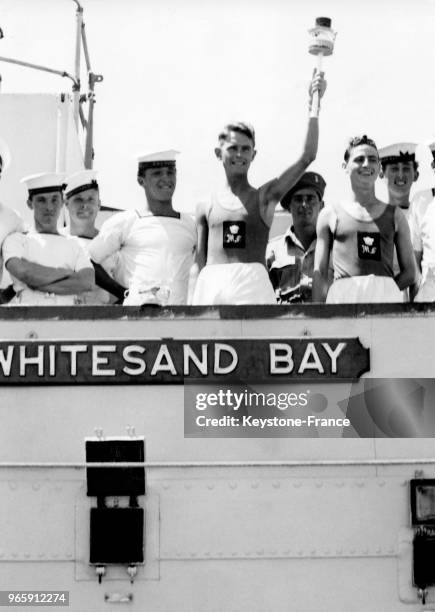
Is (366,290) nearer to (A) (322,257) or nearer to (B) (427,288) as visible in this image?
(A) (322,257)

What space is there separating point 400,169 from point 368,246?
38.3 inches

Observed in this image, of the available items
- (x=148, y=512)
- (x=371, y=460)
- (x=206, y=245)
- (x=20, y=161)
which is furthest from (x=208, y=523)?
(x=20, y=161)

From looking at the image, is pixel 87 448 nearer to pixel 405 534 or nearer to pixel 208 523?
pixel 208 523

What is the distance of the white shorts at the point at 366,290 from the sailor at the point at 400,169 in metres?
0.87

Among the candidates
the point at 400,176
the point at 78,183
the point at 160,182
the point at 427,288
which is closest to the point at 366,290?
the point at 427,288

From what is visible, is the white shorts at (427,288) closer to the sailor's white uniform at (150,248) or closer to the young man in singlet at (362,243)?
the young man in singlet at (362,243)

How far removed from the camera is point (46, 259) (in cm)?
788

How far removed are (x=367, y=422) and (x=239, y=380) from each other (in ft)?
2.01

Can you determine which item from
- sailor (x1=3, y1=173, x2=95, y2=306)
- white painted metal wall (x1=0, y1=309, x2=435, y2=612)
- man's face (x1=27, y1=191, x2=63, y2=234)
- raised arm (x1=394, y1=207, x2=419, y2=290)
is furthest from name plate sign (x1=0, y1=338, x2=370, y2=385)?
man's face (x1=27, y1=191, x2=63, y2=234)

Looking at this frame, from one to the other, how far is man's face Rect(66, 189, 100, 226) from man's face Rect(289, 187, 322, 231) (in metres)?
1.07

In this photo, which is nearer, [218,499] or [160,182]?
[218,499]

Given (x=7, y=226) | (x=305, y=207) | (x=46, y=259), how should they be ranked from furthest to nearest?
1. (x=305, y=207)
2. (x=7, y=226)
3. (x=46, y=259)

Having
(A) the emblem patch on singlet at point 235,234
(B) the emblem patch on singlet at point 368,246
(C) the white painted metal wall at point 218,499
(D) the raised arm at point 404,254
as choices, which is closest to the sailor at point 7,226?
(C) the white painted metal wall at point 218,499

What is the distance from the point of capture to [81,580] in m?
7.10
